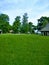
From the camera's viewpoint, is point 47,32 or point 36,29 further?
point 36,29

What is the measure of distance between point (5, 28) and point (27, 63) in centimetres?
7765

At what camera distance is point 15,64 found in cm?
1209

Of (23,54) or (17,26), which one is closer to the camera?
(23,54)

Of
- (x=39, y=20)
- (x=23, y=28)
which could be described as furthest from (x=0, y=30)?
(x=39, y=20)

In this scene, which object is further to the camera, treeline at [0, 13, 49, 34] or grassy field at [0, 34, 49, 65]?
treeline at [0, 13, 49, 34]

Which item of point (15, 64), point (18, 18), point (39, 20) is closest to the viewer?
point (15, 64)

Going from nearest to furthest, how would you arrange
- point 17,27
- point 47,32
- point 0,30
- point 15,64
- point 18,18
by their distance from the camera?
point 15,64 < point 47,32 < point 0,30 < point 17,27 < point 18,18

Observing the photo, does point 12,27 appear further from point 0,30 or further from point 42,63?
A: point 42,63

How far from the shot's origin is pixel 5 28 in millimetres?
89625

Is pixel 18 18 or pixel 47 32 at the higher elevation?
pixel 18 18

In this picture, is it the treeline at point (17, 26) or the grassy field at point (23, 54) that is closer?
the grassy field at point (23, 54)

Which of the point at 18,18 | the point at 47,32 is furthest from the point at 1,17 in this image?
the point at 47,32

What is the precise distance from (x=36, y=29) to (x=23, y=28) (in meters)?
10.1

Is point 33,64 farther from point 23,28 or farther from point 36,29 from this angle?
point 36,29
